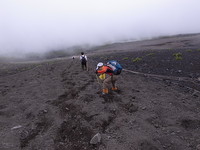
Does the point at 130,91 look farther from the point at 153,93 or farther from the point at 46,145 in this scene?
the point at 46,145

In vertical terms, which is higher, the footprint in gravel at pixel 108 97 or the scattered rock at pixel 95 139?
the footprint in gravel at pixel 108 97

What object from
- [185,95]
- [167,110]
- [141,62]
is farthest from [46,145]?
[141,62]


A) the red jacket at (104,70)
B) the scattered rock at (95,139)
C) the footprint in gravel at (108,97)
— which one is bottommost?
the scattered rock at (95,139)

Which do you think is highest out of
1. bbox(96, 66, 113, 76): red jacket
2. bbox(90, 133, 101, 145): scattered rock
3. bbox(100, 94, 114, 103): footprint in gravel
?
bbox(96, 66, 113, 76): red jacket

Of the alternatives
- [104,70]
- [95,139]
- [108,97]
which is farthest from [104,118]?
[104,70]

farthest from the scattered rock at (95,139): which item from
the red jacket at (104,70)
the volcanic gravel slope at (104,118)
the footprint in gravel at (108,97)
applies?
the red jacket at (104,70)

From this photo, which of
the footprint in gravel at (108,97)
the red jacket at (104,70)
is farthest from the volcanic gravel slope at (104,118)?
the red jacket at (104,70)

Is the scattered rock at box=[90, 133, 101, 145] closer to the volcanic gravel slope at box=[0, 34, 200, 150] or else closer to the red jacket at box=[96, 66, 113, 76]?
the volcanic gravel slope at box=[0, 34, 200, 150]

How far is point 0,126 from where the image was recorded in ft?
19.8

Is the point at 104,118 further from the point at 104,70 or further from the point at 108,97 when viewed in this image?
the point at 104,70

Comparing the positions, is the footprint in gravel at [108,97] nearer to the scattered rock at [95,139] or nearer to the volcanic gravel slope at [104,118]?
the volcanic gravel slope at [104,118]

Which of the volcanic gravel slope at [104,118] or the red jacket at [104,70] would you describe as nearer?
the volcanic gravel slope at [104,118]

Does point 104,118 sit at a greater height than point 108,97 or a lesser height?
lesser

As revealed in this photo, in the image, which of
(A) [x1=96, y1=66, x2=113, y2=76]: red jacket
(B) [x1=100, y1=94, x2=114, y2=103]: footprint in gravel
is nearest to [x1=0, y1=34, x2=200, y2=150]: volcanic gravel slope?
(B) [x1=100, y1=94, x2=114, y2=103]: footprint in gravel
